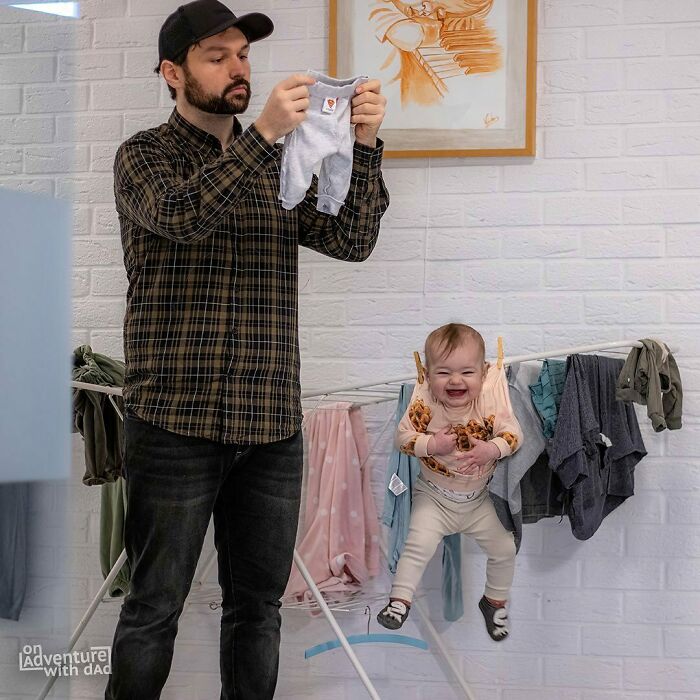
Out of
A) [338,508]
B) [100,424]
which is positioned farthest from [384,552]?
[100,424]

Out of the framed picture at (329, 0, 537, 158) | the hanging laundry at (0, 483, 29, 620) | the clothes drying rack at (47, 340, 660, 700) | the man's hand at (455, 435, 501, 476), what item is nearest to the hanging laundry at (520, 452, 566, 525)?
the man's hand at (455, 435, 501, 476)

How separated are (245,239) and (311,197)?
8.7 inches

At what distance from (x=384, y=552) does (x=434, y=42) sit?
53.0 inches

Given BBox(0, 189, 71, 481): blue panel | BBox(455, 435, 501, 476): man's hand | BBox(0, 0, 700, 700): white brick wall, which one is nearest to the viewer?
BBox(0, 189, 71, 481): blue panel

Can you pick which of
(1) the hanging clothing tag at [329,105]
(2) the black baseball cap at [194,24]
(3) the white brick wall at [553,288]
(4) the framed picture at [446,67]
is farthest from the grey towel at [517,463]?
(2) the black baseball cap at [194,24]

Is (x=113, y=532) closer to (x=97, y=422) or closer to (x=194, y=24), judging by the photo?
(x=97, y=422)

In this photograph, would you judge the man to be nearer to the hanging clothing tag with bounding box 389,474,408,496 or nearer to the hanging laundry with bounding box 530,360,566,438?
the hanging clothing tag with bounding box 389,474,408,496

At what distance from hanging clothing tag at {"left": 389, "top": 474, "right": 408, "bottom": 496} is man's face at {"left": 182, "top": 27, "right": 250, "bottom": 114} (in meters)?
0.94

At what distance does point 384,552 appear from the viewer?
7.93 feet

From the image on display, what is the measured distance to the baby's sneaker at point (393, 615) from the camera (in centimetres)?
214

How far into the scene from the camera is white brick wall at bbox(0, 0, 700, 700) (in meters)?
2.46

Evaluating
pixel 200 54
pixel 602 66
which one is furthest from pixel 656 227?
pixel 200 54

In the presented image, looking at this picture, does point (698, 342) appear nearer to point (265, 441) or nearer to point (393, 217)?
point (393, 217)

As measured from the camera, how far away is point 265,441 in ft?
5.83
